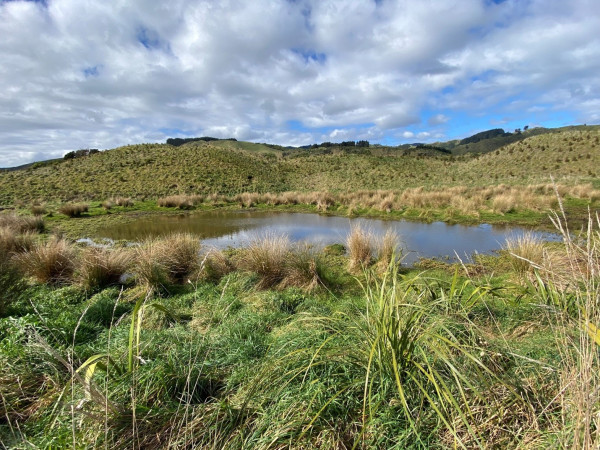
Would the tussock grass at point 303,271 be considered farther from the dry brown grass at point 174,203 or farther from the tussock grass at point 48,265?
the dry brown grass at point 174,203

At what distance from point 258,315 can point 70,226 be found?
45.0ft

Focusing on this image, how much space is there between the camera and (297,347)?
282 cm

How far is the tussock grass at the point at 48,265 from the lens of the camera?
20.0 ft

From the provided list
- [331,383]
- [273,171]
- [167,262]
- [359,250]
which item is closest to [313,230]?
[359,250]

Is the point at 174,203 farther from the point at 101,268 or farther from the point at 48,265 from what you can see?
the point at 101,268

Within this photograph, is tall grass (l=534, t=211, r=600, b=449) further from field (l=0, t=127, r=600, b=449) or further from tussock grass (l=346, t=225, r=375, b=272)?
tussock grass (l=346, t=225, r=375, b=272)

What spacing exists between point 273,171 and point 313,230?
29.3 meters

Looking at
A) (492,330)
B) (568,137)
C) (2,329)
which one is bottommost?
(492,330)

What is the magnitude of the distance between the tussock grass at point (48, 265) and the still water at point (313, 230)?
3.75m

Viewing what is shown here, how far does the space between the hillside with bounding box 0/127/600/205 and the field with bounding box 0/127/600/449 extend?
1924cm

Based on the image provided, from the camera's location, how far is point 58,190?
27797 mm

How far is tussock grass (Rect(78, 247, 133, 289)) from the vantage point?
5.84m

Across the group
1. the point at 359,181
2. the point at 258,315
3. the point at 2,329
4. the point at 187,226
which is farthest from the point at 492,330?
the point at 359,181

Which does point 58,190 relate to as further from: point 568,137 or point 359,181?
point 568,137
